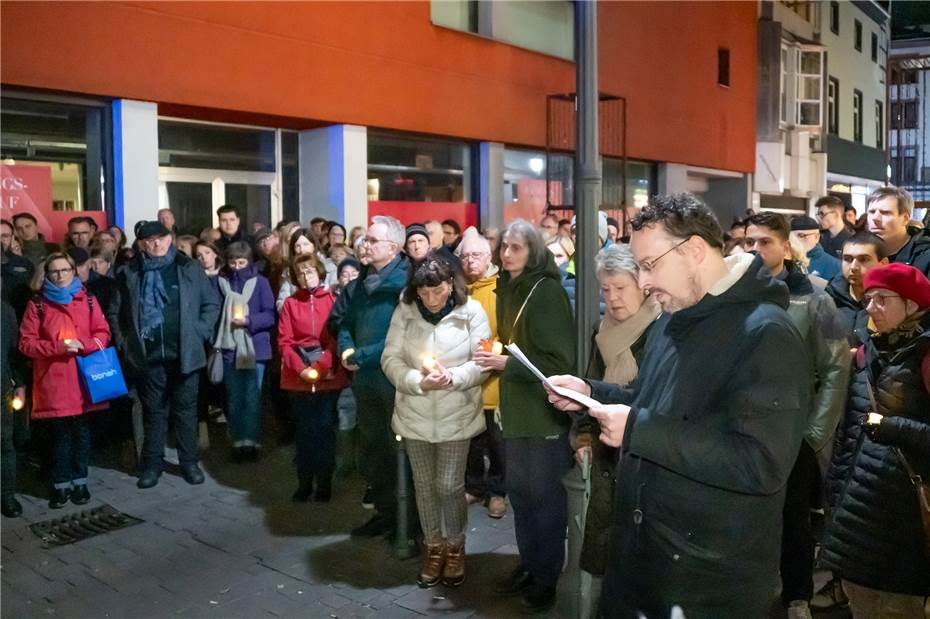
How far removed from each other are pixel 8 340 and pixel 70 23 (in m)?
3.97

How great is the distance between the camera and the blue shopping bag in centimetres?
671

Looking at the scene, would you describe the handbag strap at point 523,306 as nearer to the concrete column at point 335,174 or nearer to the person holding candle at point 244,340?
the person holding candle at point 244,340

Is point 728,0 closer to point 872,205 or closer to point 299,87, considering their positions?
point 299,87

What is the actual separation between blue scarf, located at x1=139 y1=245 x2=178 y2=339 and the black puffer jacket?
18.0ft

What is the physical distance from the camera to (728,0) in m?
21.2

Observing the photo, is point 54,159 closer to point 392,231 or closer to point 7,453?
point 7,453

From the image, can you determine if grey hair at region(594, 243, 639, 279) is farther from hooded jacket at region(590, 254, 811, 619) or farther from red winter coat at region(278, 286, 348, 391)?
red winter coat at region(278, 286, 348, 391)

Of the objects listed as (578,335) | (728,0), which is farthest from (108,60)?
(728,0)

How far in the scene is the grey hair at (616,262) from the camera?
13.8 ft

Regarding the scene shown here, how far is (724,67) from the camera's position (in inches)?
834

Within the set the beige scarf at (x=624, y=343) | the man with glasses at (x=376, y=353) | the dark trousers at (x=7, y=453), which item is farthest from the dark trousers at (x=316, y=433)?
the beige scarf at (x=624, y=343)

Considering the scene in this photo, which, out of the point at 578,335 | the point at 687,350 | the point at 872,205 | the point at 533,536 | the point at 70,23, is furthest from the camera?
the point at 70,23

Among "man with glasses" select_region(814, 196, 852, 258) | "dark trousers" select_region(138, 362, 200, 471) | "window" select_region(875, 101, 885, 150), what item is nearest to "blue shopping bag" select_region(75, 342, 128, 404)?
"dark trousers" select_region(138, 362, 200, 471)

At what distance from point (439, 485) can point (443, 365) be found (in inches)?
28.6
